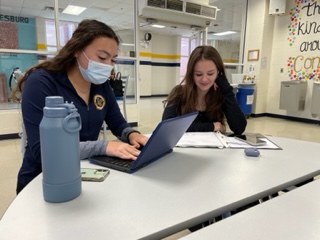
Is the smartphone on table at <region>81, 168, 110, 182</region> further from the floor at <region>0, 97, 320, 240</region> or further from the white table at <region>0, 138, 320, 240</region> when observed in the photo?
the floor at <region>0, 97, 320, 240</region>

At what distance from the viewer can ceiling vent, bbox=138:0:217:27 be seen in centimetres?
430

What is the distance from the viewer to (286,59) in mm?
5227

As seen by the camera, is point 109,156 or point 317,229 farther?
point 109,156

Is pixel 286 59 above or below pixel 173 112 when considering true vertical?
above

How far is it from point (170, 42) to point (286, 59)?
622 centimetres

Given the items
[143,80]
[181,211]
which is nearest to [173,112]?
[181,211]

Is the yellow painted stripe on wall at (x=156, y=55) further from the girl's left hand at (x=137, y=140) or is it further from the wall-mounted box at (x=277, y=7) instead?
the girl's left hand at (x=137, y=140)

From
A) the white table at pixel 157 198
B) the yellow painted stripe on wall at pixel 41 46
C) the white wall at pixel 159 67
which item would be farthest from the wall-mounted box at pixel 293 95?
the white wall at pixel 159 67

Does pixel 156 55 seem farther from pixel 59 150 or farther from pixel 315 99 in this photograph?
pixel 59 150

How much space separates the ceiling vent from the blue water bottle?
13.6 ft

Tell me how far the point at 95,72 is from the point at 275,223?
0.88 m

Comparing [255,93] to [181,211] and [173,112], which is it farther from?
[181,211]

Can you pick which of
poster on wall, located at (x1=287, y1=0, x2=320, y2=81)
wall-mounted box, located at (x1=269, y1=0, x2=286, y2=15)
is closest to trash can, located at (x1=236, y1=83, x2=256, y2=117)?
poster on wall, located at (x1=287, y1=0, x2=320, y2=81)

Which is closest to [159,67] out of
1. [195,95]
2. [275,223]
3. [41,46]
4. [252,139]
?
[41,46]
